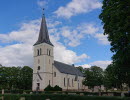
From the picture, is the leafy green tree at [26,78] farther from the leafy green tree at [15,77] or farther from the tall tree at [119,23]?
the tall tree at [119,23]

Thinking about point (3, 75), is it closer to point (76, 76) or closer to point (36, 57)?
point (36, 57)

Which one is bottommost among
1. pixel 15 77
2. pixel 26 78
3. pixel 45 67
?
pixel 26 78

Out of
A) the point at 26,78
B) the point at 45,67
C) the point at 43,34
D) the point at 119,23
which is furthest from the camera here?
the point at 26,78

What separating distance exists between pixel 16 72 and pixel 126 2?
61.8 meters

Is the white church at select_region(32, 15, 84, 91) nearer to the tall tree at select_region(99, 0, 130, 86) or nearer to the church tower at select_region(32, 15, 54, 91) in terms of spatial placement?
the church tower at select_region(32, 15, 54, 91)

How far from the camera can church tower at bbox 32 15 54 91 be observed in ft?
170

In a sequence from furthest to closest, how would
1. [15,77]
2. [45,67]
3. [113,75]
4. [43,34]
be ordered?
[15,77], [43,34], [45,67], [113,75]

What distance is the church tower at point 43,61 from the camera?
51.7 metres

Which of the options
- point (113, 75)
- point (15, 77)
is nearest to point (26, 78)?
point (15, 77)

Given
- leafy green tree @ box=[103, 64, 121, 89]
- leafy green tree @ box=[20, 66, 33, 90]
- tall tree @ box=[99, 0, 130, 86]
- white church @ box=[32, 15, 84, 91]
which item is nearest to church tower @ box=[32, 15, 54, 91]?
white church @ box=[32, 15, 84, 91]

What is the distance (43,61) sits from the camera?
5241cm

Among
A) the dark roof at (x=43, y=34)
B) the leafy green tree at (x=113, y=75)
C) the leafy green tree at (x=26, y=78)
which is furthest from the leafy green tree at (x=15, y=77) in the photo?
the leafy green tree at (x=113, y=75)

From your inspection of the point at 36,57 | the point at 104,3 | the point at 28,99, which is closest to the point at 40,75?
the point at 36,57

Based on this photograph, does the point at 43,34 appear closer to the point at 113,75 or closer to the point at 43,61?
the point at 43,61
